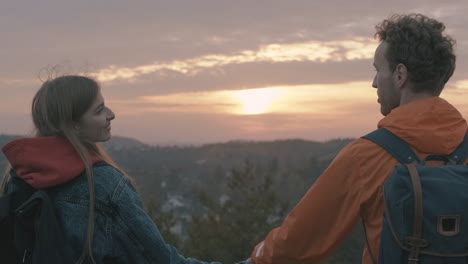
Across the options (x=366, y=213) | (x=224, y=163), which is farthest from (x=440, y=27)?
(x=224, y=163)

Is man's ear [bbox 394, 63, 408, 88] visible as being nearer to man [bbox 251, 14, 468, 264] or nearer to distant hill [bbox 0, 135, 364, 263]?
man [bbox 251, 14, 468, 264]

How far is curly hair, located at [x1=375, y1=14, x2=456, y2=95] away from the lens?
2354 millimetres

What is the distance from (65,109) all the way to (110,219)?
517mm

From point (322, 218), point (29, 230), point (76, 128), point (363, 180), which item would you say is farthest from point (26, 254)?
point (363, 180)

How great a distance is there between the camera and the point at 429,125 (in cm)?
231

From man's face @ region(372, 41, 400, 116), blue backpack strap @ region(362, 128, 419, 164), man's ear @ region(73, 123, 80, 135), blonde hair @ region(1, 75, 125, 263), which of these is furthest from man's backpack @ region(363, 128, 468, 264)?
man's ear @ region(73, 123, 80, 135)

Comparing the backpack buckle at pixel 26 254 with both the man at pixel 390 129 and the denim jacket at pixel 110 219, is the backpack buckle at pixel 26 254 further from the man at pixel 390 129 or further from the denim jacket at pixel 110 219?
the man at pixel 390 129

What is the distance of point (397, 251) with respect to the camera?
2.19m

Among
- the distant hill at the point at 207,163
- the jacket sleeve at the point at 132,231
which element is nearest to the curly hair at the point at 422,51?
the jacket sleeve at the point at 132,231

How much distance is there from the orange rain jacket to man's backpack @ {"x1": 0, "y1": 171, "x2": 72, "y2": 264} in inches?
39.7

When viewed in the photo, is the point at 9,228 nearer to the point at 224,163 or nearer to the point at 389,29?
the point at 389,29

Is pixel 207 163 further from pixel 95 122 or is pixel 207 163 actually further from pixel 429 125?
pixel 429 125

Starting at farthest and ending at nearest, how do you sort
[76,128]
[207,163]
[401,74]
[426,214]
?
[207,163], [76,128], [401,74], [426,214]

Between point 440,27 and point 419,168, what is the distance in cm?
65
